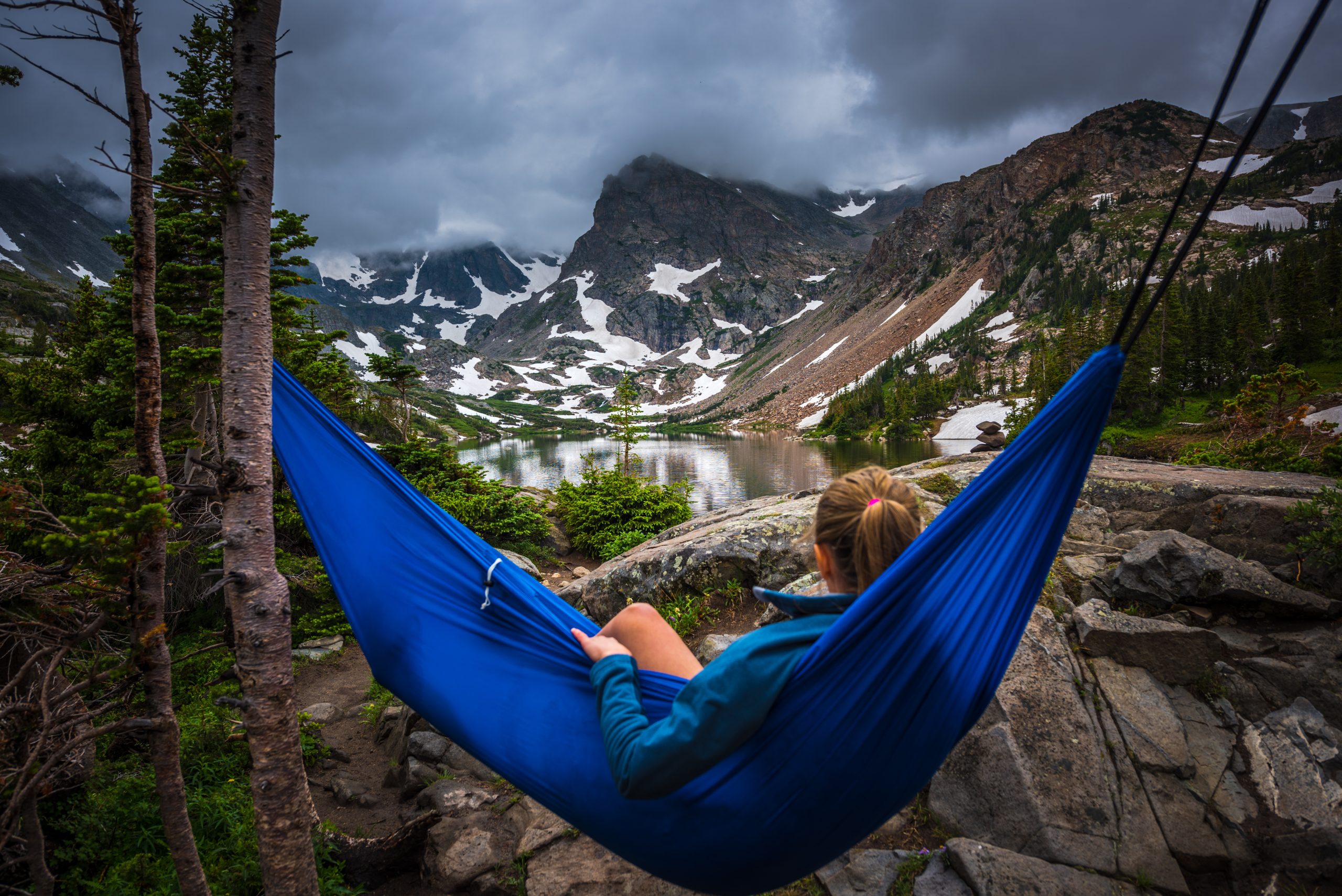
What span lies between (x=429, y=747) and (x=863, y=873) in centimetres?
289

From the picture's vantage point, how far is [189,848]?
213 cm

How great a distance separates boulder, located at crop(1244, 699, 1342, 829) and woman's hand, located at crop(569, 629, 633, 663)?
284cm

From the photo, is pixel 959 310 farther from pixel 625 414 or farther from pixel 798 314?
pixel 625 414

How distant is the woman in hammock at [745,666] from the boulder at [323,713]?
14.5ft

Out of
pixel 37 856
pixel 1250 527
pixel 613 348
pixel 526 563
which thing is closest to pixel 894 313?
pixel 613 348

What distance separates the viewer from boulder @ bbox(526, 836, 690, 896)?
8.26 feet

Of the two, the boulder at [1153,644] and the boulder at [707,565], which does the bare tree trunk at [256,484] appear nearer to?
the boulder at [707,565]

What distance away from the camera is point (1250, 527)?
3.65m

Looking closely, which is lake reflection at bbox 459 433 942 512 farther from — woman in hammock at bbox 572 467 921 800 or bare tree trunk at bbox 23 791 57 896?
woman in hammock at bbox 572 467 921 800

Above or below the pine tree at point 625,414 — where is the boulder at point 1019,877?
below

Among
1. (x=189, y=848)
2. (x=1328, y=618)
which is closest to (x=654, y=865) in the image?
(x=189, y=848)

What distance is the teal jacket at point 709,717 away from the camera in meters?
1.25

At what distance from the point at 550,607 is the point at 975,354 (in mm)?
83105

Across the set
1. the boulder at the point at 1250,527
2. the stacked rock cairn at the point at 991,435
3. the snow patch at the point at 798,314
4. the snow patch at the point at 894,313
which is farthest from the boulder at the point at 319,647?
the snow patch at the point at 798,314
